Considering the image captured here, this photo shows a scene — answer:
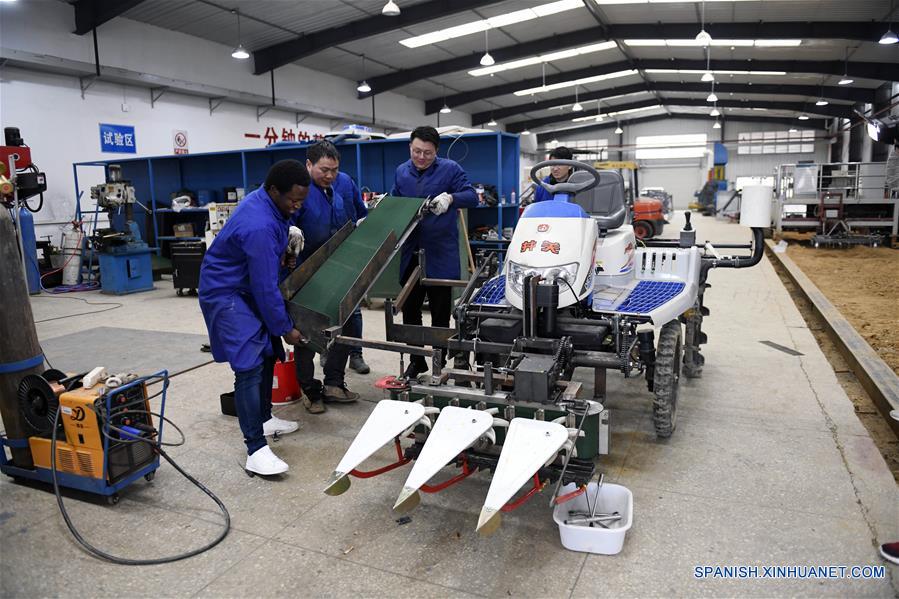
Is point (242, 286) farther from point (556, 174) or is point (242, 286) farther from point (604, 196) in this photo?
point (604, 196)

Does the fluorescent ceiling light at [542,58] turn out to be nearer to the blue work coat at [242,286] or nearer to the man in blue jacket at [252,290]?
the man in blue jacket at [252,290]

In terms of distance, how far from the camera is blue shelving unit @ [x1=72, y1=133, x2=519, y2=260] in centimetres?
749

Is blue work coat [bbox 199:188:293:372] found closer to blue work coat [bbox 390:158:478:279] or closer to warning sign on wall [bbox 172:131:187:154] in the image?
blue work coat [bbox 390:158:478:279]

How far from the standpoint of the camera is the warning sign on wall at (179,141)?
1206 centimetres

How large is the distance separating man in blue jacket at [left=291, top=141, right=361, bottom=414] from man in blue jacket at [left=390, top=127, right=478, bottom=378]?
0.46 metres

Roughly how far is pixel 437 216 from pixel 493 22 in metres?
10.7

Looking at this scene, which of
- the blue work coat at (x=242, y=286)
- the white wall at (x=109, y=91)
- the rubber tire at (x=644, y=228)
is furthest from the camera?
the rubber tire at (x=644, y=228)

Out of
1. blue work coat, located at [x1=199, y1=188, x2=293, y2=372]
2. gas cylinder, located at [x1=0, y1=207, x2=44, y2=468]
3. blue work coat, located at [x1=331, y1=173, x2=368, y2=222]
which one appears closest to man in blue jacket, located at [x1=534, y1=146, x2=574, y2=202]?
blue work coat, located at [x1=331, y1=173, x2=368, y2=222]

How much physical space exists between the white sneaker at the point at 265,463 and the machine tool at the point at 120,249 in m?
7.16

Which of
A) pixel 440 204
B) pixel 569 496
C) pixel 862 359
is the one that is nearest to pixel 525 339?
pixel 569 496

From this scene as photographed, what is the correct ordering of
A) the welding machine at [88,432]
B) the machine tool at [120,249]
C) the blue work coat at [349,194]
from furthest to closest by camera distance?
the machine tool at [120,249]
the blue work coat at [349,194]
the welding machine at [88,432]

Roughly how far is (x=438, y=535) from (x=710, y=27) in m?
13.9

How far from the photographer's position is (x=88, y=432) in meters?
2.58

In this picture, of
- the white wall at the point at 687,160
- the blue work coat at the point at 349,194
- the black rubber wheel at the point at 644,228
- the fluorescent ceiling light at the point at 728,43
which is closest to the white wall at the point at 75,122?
the blue work coat at the point at 349,194
